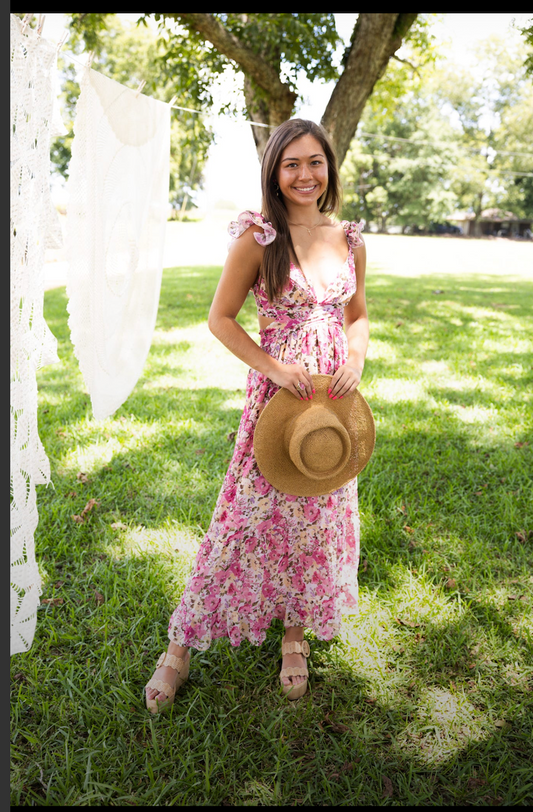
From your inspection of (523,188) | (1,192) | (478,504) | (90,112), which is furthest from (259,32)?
(523,188)

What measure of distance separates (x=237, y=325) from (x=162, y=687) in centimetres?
128

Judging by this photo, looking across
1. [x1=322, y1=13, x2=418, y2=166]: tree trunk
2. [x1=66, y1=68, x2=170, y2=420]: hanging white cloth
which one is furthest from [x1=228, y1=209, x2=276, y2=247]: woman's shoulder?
[x1=322, y1=13, x2=418, y2=166]: tree trunk

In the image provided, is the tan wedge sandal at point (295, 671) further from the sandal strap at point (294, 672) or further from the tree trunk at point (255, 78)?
the tree trunk at point (255, 78)

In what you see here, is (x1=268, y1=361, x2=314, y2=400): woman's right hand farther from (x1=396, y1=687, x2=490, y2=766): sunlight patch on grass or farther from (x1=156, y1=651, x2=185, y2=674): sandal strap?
(x1=396, y1=687, x2=490, y2=766): sunlight patch on grass

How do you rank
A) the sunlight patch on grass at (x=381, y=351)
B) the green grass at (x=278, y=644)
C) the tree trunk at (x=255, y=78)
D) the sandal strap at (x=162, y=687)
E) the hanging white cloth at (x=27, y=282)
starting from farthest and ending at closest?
the tree trunk at (x=255, y=78)
the sunlight patch on grass at (x=381, y=351)
the sandal strap at (x=162, y=687)
the green grass at (x=278, y=644)
the hanging white cloth at (x=27, y=282)

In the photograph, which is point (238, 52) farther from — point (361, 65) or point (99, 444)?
point (99, 444)

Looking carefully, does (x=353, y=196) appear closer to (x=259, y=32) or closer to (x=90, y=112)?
(x=259, y=32)

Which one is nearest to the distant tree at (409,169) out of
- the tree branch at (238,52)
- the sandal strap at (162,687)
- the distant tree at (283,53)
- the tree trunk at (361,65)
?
the distant tree at (283,53)

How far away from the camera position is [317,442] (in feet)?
6.15

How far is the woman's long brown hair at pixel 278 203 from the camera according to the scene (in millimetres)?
1888

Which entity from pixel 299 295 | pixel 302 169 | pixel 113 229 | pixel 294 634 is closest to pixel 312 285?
pixel 299 295

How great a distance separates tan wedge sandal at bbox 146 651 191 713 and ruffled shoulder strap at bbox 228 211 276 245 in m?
1.51

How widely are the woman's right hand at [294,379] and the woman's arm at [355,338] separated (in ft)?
0.31

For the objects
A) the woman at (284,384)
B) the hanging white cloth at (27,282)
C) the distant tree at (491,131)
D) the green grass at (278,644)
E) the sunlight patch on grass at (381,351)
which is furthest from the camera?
the distant tree at (491,131)
